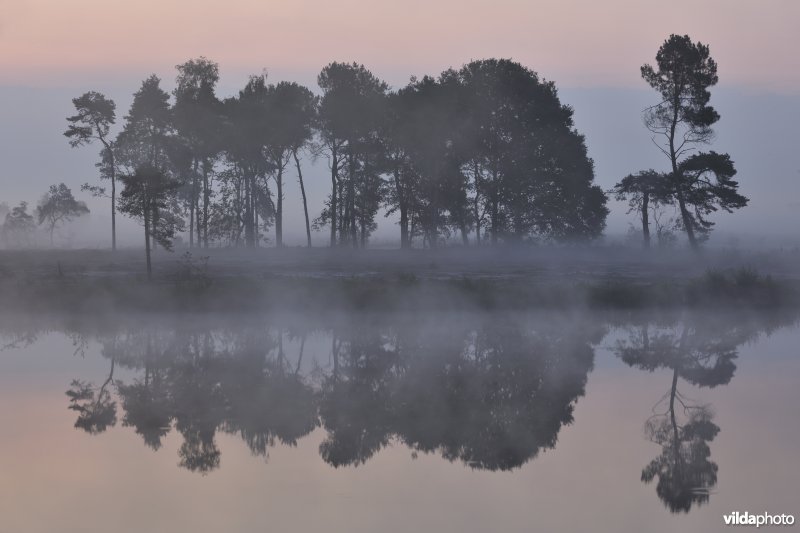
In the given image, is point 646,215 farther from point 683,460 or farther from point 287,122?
point 683,460

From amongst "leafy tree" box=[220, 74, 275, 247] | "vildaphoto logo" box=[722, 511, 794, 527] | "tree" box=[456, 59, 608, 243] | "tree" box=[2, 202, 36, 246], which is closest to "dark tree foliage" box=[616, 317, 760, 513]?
"vildaphoto logo" box=[722, 511, 794, 527]

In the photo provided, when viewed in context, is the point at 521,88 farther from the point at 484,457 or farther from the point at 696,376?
the point at 484,457

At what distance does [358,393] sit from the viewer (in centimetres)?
2114

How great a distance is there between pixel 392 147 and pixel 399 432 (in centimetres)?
5613

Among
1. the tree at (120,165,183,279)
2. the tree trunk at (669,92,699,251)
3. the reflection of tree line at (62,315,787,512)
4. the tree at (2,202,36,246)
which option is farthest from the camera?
the tree at (2,202,36,246)

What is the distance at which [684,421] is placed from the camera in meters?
18.0

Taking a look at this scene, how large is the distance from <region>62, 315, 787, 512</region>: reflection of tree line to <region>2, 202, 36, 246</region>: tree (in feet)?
362

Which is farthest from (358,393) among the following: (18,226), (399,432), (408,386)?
(18,226)

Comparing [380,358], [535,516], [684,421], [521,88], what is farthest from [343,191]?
[535,516]

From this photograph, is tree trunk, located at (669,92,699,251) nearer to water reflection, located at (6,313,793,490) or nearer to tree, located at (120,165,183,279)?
water reflection, located at (6,313,793,490)

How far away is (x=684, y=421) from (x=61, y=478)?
39.3ft

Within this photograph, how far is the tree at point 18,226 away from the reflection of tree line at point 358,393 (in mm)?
110858

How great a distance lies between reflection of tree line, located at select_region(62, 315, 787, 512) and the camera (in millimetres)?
15946

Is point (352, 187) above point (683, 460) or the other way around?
above
